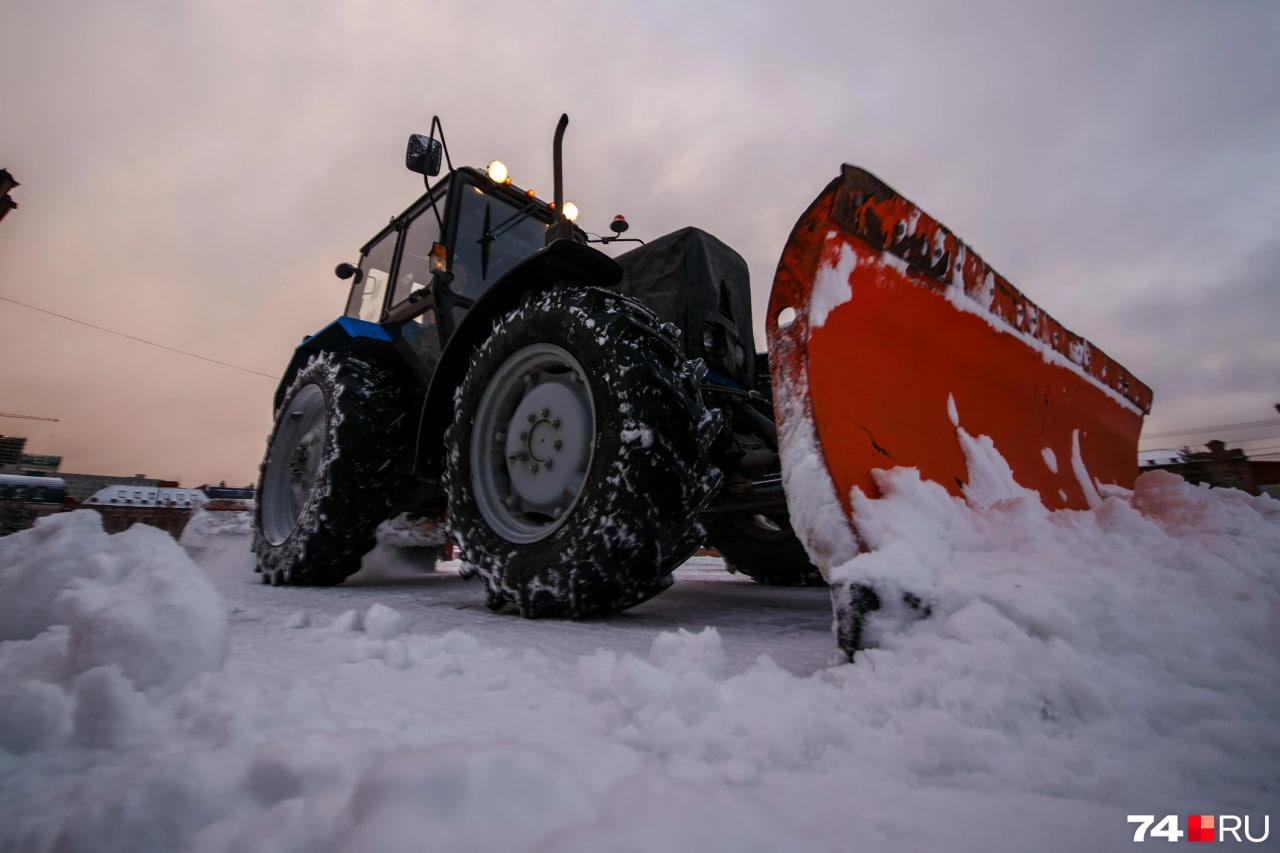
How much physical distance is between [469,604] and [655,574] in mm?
949

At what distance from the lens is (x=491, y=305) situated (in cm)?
210

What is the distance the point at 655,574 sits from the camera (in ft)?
5.02

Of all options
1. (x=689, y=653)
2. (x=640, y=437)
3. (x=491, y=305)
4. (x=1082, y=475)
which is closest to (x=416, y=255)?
(x=491, y=305)

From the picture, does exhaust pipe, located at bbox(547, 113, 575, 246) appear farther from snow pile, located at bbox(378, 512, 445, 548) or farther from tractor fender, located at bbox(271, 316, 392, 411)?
snow pile, located at bbox(378, 512, 445, 548)

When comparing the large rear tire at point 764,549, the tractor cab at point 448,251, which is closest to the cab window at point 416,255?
the tractor cab at point 448,251

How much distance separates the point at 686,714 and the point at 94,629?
82 centimetres

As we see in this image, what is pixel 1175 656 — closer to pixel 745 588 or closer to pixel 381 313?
pixel 745 588

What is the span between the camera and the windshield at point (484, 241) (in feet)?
10.0

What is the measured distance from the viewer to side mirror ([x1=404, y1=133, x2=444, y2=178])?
8.01 feet

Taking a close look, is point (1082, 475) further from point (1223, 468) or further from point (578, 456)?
point (1223, 468)

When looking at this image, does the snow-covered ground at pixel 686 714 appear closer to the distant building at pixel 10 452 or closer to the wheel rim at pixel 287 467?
the wheel rim at pixel 287 467

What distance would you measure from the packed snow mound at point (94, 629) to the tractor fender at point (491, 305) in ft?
3.97

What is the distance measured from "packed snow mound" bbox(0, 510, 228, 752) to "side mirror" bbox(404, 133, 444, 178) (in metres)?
1.88

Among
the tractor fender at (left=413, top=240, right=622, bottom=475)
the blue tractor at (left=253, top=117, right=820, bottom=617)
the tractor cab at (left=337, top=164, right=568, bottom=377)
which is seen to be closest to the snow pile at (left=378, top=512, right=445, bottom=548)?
the blue tractor at (left=253, top=117, right=820, bottom=617)
